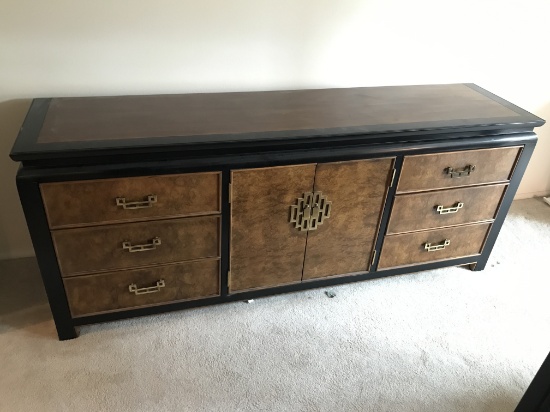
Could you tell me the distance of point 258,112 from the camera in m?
1.68

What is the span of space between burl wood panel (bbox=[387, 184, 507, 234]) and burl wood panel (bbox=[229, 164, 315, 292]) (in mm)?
395

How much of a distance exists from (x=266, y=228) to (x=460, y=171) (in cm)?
78

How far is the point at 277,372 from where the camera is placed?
160cm

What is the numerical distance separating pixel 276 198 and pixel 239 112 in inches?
13.4

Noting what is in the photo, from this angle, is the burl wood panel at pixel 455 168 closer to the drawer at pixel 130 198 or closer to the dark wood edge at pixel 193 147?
the dark wood edge at pixel 193 147

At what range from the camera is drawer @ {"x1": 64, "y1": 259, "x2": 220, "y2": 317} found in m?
1.59

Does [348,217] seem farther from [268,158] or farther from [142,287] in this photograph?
[142,287]

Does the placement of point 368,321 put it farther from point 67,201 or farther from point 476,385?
point 67,201

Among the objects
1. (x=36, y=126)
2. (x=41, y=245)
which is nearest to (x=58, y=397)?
(x=41, y=245)

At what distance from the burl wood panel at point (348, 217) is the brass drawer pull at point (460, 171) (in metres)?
0.25

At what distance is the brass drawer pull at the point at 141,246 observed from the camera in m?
1.54

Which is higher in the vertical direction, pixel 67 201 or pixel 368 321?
pixel 67 201

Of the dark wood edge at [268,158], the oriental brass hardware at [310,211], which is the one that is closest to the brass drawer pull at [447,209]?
the dark wood edge at [268,158]

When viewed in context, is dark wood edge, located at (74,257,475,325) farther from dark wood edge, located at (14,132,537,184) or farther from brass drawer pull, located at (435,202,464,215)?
dark wood edge, located at (14,132,537,184)
